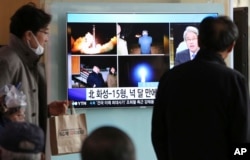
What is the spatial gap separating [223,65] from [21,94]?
1.08 m

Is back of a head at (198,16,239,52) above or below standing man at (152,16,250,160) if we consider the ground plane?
above

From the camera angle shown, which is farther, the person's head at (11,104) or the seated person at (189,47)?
the seated person at (189,47)

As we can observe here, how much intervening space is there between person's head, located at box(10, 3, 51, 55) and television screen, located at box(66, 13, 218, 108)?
4.02ft

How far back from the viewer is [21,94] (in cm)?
279

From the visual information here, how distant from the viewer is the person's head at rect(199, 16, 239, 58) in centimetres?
248

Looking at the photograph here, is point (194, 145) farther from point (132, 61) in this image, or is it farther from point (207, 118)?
point (132, 61)

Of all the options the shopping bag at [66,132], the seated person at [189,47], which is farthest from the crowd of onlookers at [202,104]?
the seated person at [189,47]

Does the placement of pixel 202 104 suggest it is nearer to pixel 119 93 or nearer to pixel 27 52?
pixel 27 52

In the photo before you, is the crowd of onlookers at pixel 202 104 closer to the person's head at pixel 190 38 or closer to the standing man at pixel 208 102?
the standing man at pixel 208 102

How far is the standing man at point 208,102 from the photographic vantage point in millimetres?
2418

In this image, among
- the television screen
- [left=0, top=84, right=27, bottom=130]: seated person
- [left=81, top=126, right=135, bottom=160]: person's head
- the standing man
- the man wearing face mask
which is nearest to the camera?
[left=81, top=126, right=135, bottom=160]: person's head

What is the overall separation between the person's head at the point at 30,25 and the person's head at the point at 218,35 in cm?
96

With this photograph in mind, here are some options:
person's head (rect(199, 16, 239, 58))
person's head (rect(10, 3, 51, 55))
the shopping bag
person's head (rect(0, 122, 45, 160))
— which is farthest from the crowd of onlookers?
person's head (rect(0, 122, 45, 160))

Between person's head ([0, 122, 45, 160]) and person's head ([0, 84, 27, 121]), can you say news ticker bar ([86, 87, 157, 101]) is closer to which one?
person's head ([0, 84, 27, 121])
